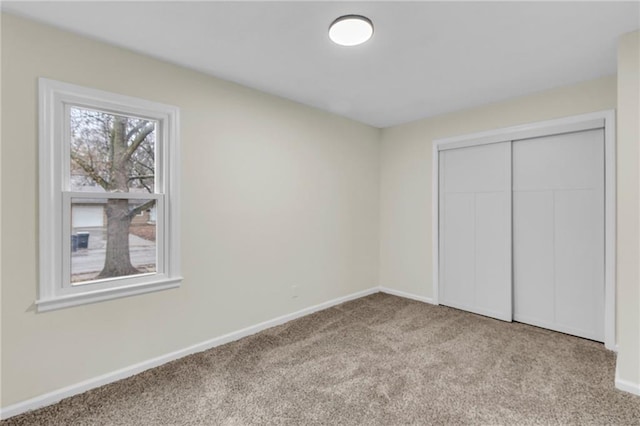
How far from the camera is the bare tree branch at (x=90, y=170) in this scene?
7.15 feet

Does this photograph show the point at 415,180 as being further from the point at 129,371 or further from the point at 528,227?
the point at 129,371

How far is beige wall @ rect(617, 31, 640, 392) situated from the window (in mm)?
3273

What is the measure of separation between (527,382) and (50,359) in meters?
3.25

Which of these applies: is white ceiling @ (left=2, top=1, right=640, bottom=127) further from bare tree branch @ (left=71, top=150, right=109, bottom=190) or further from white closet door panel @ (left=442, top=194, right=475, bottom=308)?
white closet door panel @ (left=442, top=194, right=475, bottom=308)

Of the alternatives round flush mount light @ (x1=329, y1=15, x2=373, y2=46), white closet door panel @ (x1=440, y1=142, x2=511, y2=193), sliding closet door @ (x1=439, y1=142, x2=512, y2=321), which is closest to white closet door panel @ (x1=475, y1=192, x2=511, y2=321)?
sliding closet door @ (x1=439, y1=142, x2=512, y2=321)

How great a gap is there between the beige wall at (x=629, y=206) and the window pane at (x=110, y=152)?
344 cm

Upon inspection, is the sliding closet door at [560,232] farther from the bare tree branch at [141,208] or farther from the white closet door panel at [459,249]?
the bare tree branch at [141,208]

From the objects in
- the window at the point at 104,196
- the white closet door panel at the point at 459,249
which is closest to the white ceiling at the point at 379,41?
the window at the point at 104,196

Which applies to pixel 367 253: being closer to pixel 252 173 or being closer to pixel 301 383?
pixel 252 173

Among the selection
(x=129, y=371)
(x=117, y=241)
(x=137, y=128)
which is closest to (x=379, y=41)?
(x=137, y=128)

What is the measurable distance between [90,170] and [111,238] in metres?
0.51

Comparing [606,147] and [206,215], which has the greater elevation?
[606,147]

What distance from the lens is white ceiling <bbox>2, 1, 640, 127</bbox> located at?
186cm

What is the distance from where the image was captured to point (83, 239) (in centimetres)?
221
